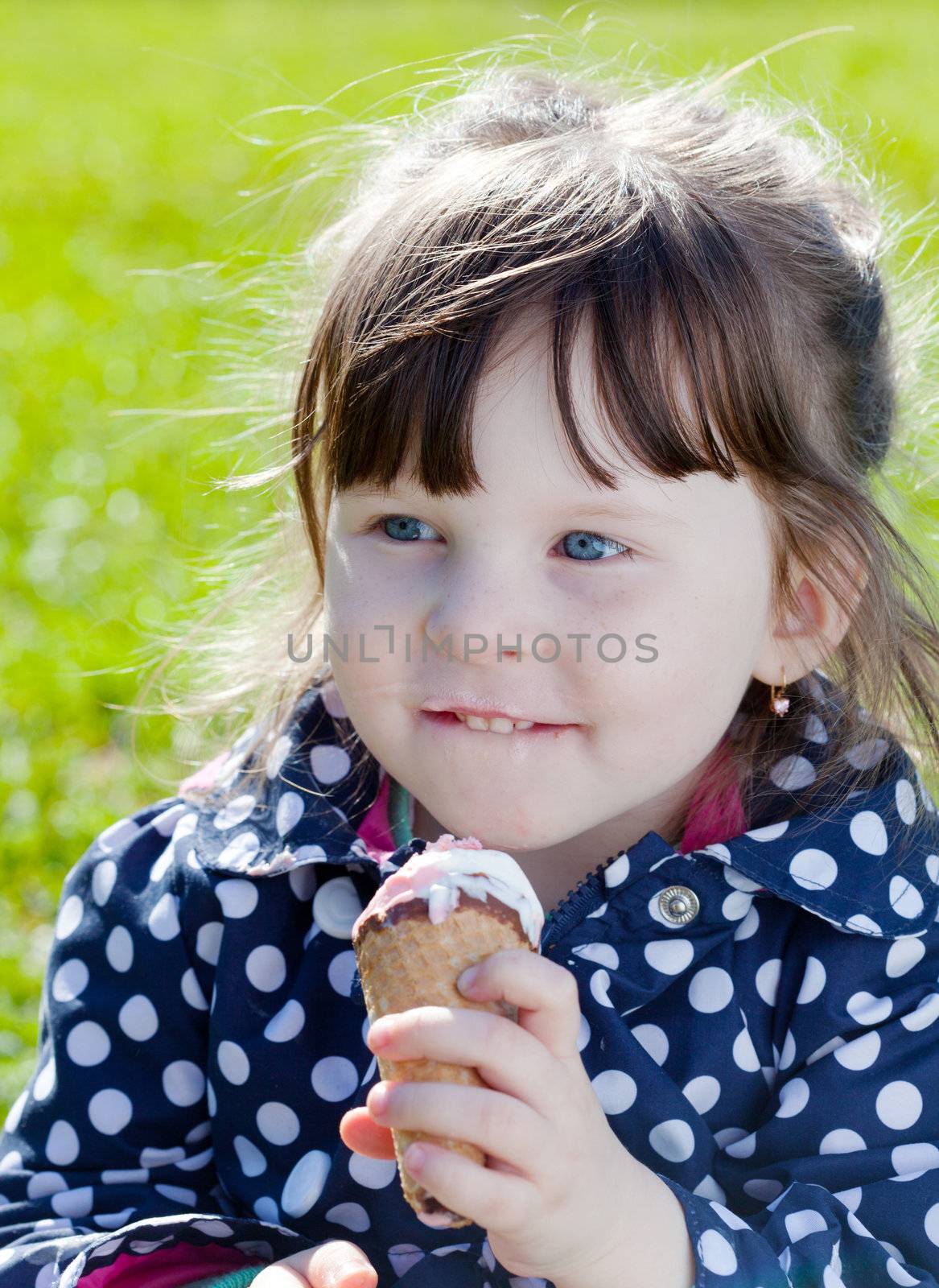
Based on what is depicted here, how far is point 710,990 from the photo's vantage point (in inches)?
76.2

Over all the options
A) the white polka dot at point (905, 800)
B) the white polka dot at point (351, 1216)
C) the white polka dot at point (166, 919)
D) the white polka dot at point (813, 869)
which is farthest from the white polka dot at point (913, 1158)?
the white polka dot at point (166, 919)

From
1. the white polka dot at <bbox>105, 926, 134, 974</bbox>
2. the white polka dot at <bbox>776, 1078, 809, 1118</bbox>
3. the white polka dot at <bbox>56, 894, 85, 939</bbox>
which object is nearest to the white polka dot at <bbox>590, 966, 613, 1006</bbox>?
the white polka dot at <bbox>776, 1078, 809, 1118</bbox>

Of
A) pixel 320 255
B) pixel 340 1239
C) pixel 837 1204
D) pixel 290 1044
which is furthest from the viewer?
pixel 320 255

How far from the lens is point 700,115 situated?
2215 mm

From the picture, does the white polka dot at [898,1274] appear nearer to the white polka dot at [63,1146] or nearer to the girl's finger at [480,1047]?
the girl's finger at [480,1047]

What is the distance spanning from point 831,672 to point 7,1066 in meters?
1.57

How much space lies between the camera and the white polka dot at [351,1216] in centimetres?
197

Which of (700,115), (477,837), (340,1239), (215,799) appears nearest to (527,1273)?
(340,1239)

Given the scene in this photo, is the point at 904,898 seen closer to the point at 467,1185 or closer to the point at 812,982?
the point at 812,982

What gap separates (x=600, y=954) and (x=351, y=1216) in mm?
473

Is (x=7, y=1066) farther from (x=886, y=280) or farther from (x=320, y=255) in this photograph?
(x=886, y=280)

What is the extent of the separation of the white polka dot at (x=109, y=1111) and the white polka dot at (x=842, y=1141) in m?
0.94

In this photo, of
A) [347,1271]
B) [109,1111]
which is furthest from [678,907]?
[109,1111]

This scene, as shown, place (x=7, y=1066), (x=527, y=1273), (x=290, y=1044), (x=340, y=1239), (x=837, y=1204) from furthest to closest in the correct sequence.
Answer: (x=7, y=1066), (x=290, y=1044), (x=340, y=1239), (x=837, y=1204), (x=527, y=1273)
